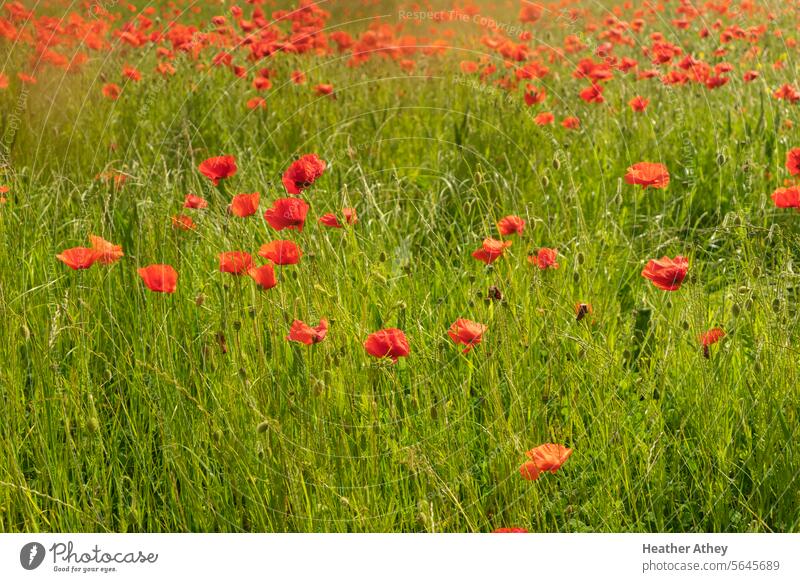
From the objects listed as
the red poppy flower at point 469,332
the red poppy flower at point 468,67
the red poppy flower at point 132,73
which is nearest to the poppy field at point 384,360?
the red poppy flower at point 469,332

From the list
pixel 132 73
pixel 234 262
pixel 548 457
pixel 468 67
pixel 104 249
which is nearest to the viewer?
pixel 548 457

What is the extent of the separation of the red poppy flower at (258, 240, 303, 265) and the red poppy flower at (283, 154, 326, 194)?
9.3 inches

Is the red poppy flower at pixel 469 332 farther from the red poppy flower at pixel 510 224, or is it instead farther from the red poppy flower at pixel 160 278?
the red poppy flower at pixel 160 278

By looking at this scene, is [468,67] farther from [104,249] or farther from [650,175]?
[104,249]

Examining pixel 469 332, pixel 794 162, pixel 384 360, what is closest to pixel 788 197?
pixel 794 162

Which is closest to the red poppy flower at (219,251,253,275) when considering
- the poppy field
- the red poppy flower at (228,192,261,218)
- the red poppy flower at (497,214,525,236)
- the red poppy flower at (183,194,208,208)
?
the poppy field

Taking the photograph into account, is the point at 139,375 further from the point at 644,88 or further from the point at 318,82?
the point at 644,88

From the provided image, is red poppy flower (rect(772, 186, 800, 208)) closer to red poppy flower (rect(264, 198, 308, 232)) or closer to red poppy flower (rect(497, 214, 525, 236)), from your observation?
red poppy flower (rect(497, 214, 525, 236))

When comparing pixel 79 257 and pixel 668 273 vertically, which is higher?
pixel 79 257

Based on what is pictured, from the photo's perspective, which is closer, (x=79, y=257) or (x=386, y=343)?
(x=386, y=343)
